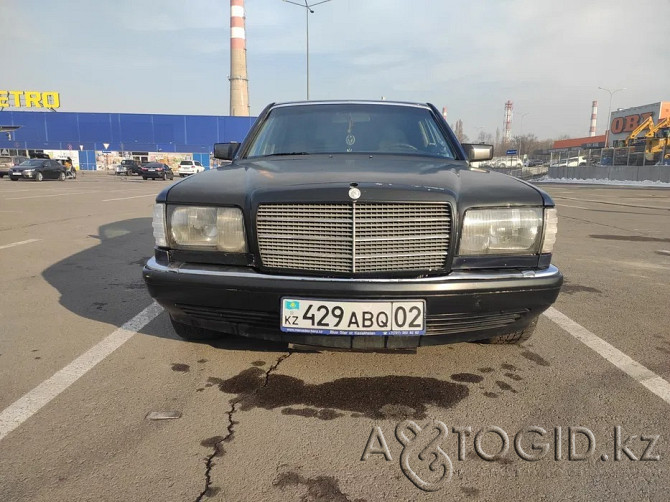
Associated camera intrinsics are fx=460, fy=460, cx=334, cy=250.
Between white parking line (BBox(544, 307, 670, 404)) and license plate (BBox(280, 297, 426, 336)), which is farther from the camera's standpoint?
white parking line (BBox(544, 307, 670, 404))

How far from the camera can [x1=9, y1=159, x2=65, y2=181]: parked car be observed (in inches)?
1011

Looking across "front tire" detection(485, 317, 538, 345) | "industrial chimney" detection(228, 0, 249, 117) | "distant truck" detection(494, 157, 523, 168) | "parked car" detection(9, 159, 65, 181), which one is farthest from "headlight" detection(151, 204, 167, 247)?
"distant truck" detection(494, 157, 523, 168)

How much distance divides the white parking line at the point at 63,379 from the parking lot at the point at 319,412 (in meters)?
0.01

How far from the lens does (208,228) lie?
2.36 metres

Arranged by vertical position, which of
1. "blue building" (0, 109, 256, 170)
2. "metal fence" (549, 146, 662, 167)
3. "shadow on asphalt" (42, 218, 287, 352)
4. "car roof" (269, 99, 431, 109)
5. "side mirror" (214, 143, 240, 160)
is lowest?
"shadow on asphalt" (42, 218, 287, 352)

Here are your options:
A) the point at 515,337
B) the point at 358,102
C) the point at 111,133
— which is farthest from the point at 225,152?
the point at 111,133

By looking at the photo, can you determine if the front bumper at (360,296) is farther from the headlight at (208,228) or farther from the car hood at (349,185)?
the car hood at (349,185)

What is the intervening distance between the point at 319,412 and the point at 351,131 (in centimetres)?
211

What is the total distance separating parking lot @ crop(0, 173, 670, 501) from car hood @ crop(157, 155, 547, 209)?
97cm

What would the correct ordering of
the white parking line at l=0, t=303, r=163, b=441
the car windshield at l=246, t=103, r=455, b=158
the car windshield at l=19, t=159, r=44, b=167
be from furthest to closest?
the car windshield at l=19, t=159, r=44, b=167
the car windshield at l=246, t=103, r=455, b=158
the white parking line at l=0, t=303, r=163, b=441

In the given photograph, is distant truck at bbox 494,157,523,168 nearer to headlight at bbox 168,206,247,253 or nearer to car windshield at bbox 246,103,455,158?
car windshield at bbox 246,103,455,158

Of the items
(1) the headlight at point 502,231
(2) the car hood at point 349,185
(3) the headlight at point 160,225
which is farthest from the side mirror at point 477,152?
(3) the headlight at point 160,225

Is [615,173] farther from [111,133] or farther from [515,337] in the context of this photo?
[111,133]

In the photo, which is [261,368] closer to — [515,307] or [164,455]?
[164,455]
